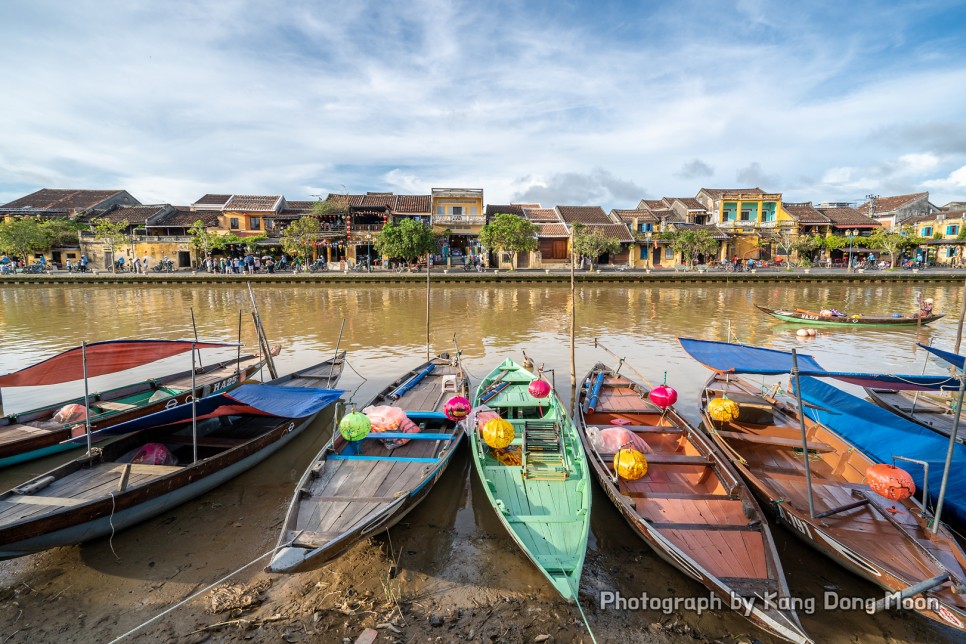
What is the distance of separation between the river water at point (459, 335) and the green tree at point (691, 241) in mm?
7938

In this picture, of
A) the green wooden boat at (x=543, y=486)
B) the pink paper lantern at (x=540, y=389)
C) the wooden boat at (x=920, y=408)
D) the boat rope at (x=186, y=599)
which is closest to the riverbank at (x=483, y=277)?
the wooden boat at (x=920, y=408)

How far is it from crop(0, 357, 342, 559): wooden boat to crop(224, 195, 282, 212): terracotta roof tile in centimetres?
4096

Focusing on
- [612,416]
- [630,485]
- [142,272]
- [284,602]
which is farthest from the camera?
[142,272]

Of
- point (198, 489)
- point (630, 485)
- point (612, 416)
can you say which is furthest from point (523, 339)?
point (198, 489)

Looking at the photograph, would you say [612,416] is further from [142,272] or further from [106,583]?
[142,272]

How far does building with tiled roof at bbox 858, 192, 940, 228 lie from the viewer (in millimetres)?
53469

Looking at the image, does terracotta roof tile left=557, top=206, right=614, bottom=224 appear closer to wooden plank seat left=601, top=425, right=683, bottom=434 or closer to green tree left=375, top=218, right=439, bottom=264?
green tree left=375, top=218, right=439, bottom=264

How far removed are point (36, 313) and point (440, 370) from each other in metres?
23.9

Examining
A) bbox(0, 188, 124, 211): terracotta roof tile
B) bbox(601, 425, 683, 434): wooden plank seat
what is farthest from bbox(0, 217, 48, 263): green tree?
bbox(601, 425, 683, 434): wooden plank seat

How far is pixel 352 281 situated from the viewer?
35.1 metres

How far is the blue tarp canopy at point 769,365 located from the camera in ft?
19.9

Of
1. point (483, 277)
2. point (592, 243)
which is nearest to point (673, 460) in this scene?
point (483, 277)

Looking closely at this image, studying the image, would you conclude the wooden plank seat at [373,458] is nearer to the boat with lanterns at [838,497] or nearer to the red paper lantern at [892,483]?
the boat with lanterns at [838,497]

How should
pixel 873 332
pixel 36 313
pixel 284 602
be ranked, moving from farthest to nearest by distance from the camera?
pixel 36 313, pixel 873 332, pixel 284 602
